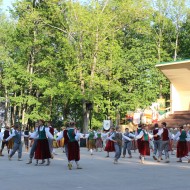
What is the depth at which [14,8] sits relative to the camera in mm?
45188

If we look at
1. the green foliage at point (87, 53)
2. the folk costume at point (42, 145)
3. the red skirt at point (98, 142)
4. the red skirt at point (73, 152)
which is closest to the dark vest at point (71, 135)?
the red skirt at point (73, 152)

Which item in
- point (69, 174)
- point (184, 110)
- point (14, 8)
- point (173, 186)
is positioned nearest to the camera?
point (173, 186)

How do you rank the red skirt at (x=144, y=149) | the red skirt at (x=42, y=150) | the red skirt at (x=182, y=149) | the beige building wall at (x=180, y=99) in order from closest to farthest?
the red skirt at (x=42, y=150) → the red skirt at (x=144, y=149) → the red skirt at (x=182, y=149) → the beige building wall at (x=180, y=99)

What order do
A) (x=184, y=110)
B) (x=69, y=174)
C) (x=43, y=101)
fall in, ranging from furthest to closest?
(x=43, y=101) → (x=184, y=110) → (x=69, y=174)

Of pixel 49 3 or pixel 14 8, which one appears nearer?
pixel 49 3

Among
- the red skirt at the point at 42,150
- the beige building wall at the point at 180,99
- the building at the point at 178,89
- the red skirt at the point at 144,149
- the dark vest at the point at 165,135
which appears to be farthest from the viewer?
the beige building wall at the point at 180,99

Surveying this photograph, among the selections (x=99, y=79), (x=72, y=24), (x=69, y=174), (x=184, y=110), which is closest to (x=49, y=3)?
(x=72, y=24)

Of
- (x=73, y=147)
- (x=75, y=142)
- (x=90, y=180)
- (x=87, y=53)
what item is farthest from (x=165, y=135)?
(x=87, y=53)

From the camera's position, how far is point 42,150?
17.5 metres

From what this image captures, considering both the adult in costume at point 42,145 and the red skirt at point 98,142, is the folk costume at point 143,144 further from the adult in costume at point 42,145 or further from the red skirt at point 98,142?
the red skirt at point 98,142

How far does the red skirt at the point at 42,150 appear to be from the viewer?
57.3 ft

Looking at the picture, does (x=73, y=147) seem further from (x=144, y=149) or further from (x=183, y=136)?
(x=183, y=136)

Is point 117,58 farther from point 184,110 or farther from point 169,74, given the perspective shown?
point 184,110

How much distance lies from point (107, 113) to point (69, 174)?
116 ft
